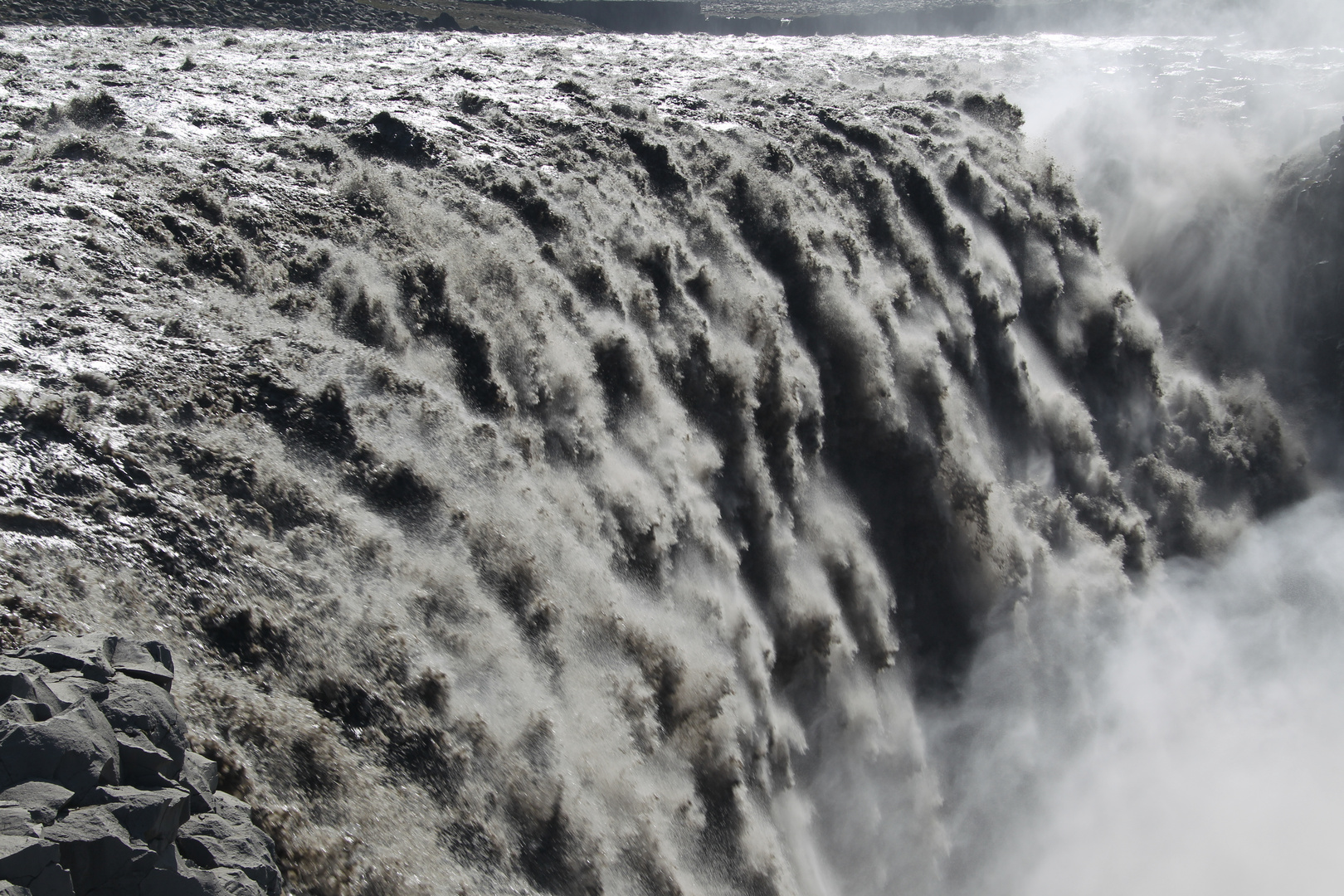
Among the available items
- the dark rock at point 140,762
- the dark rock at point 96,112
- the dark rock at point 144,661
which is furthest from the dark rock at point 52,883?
the dark rock at point 96,112

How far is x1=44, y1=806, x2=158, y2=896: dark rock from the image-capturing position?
3.64 meters

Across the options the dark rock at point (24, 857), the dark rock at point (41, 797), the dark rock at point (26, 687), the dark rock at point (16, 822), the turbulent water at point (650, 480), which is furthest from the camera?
the turbulent water at point (650, 480)

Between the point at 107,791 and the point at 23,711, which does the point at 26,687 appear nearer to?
the point at 23,711

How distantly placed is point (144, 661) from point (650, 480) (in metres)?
4.41

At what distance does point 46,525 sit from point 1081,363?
40.9 ft

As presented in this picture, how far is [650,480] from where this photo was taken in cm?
827

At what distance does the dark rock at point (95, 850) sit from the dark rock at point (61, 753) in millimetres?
131

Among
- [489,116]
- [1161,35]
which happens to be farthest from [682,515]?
[1161,35]

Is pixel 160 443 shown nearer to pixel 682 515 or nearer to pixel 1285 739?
pixel 682 515

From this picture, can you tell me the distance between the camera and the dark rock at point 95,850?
12.0 feet

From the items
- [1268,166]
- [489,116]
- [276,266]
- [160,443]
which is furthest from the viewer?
[1268,166]

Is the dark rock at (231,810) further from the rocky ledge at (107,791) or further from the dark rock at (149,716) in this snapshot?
the dark rock at (149,716)

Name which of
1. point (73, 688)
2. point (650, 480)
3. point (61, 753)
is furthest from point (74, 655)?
point (650, 480)

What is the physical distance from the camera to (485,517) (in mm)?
6820
